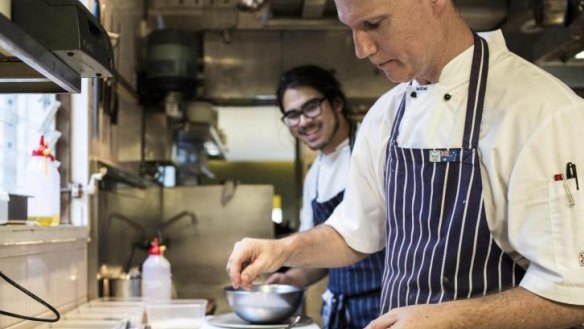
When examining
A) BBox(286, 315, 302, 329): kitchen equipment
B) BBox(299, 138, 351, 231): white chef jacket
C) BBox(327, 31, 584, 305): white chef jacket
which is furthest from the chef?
BBox(299, 138, 351, 231): white chef jacket

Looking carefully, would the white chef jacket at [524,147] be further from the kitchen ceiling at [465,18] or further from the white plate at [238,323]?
the kitchen ceiling at [465,18]

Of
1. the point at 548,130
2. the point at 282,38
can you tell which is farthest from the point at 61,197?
the point at 282,38

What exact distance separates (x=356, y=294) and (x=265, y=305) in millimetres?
447

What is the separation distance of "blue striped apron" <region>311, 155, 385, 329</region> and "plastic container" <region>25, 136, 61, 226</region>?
1.01 metres

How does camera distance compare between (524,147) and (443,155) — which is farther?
(443,155)

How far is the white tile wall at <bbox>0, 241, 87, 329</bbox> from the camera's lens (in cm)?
148

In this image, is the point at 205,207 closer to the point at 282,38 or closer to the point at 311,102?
the point at 282,38

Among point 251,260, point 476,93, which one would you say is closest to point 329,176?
point 251,260

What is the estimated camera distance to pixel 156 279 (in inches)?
93.5

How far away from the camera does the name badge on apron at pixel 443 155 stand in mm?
1307

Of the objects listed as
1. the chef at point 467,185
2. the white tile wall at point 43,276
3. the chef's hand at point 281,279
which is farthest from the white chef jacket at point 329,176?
the white tile wall at point 43,276

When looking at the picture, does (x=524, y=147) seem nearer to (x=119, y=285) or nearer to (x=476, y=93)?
(x=476, y=93)

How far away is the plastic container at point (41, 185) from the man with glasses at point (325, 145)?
904 millimetres

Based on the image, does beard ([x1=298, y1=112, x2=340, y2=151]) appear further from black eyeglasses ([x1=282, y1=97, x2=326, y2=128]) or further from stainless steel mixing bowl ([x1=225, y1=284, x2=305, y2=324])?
stainless steel mixing bowl ([x1=225, y1=284, x2=305, y2=324])
